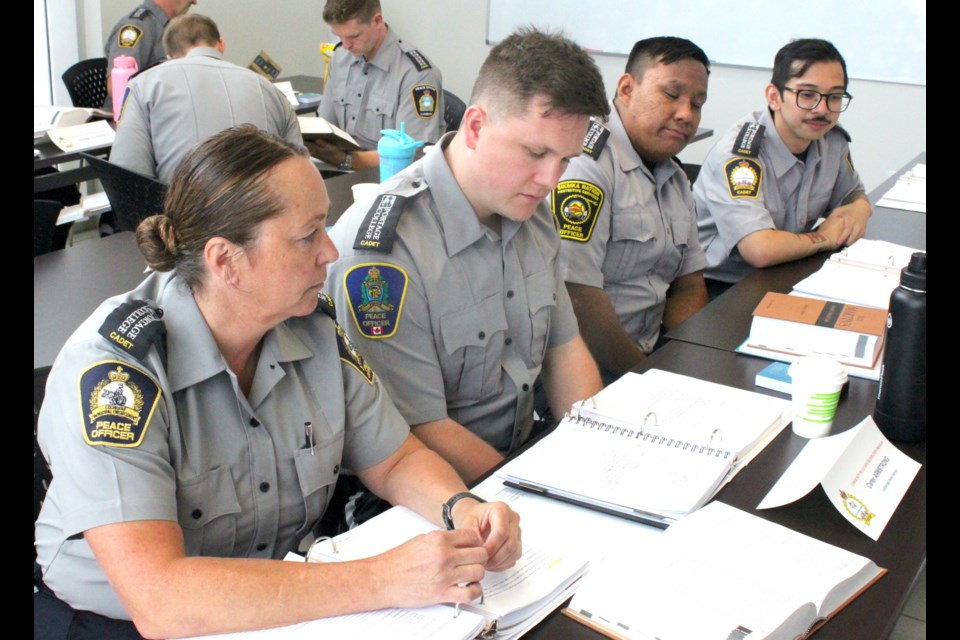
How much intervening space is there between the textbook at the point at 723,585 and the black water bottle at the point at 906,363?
441 millimetres

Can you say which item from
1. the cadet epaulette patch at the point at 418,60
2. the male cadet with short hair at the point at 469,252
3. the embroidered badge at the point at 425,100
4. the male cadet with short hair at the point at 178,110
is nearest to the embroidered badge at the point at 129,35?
the cadet epaulette patch at the point at 418,60

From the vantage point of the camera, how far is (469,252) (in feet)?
5.85

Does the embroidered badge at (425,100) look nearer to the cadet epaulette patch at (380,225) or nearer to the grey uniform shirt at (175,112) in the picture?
the grey uniform shirt at (175,112)

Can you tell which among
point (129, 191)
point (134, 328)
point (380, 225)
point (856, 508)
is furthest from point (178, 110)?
point (856, 508)

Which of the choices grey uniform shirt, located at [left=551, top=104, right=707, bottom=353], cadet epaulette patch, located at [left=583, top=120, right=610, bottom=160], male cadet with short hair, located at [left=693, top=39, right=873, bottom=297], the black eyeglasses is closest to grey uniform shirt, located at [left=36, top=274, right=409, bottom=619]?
grey uniform shirt, located at [left=551, top=104, right=707, bottom=353]

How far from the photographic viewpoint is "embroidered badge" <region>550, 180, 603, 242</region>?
7.54ft

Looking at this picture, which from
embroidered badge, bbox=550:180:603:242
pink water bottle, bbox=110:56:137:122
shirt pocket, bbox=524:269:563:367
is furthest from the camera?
pink water bottle, bbox=110:56:137:122

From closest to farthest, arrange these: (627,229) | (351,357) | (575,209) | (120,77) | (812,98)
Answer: (351,357) → (575,209) → (627,229) → (812,98) → (120,77)

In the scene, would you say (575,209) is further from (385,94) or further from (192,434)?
(385,94)

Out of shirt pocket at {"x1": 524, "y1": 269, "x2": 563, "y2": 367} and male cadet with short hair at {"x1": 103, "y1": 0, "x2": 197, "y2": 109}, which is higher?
male cadet with short hair at {"x1": 103, "y1": 0, "x2": 197, "y2": 109}

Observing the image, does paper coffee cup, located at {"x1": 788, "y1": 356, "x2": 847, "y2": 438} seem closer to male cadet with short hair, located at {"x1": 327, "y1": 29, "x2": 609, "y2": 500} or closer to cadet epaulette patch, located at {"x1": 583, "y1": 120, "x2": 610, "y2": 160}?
male cadet with short hair, located at {"x1": 327, "y1": 29, "x2": 609, "y2": 500}

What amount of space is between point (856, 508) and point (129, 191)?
243cm

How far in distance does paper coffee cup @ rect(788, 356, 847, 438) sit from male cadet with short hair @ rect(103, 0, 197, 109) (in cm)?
403
